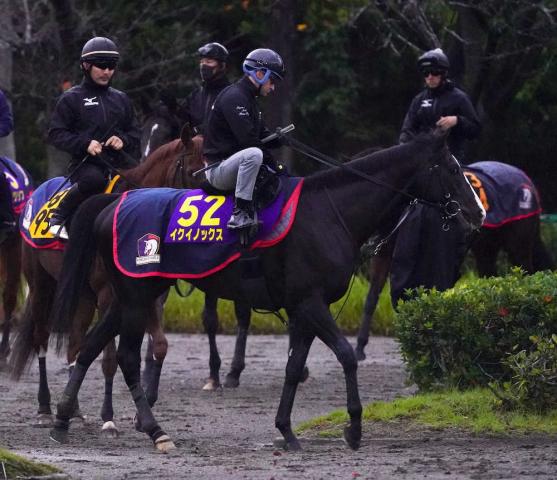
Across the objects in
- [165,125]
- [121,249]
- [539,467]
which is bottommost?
[539,467]

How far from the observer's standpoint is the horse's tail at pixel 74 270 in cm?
979

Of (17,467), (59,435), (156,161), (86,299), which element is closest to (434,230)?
(156,161)

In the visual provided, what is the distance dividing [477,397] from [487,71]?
36.3ft

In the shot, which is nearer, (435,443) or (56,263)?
(435,443)

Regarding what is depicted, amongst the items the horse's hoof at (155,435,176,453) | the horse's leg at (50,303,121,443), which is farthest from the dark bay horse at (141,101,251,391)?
the horse's hoof at (155,435,176,453)

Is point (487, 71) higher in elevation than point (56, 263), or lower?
higher

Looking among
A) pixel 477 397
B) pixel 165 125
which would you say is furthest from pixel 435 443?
pixel 165 125

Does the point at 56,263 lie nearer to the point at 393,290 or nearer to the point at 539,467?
the point at 393,290

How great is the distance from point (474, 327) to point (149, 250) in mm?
2436

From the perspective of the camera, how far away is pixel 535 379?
938cm

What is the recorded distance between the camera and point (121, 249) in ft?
31.2

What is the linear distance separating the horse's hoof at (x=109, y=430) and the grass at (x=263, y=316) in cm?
664

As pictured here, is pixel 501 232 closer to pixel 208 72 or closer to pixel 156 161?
pixel 208 72

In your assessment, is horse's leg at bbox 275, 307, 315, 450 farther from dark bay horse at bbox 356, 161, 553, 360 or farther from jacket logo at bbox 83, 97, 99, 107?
dark bay horse at bbox 356, 161, 553, 360
